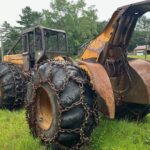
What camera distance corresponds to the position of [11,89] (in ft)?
26.3

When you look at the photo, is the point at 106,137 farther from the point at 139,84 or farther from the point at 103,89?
the point at 139,84

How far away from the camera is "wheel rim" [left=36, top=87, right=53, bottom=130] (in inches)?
192

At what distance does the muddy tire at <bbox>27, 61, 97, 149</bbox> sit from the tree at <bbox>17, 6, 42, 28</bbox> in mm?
58302

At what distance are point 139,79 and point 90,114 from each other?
145 cm

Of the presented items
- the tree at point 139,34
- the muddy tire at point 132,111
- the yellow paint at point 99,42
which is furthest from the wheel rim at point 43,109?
the tree at point 139,34

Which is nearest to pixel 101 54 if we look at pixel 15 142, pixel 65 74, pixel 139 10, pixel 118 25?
pixel 118 25

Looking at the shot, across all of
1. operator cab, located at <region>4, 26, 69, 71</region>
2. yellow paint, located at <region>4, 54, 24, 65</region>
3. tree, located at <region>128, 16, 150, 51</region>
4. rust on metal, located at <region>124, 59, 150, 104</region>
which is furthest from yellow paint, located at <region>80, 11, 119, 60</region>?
yellow paint, located at <region>4, 54, 24, 65</region>

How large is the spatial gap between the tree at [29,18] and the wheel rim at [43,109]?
57.8m

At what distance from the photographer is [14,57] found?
10.1 metres

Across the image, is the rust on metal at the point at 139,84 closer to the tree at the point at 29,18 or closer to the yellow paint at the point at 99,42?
the yellow paint at the point at 99,42

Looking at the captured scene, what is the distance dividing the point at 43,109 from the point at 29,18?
197 ft

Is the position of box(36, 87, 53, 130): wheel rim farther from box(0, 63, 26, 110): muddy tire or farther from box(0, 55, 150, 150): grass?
box(0, 63, 26, 110): muddy tire

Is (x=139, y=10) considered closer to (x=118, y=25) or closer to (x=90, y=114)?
(x=118, y=25)

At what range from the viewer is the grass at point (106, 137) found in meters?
4.70
